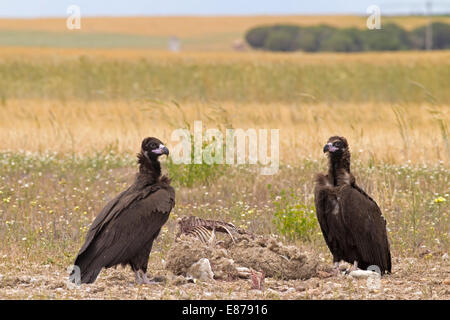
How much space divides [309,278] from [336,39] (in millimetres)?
74761

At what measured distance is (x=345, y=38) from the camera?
3219 inches

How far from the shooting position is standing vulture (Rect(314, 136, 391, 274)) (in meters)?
8.58

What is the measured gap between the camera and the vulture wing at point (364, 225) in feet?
28.0

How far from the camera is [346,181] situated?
28.8ft

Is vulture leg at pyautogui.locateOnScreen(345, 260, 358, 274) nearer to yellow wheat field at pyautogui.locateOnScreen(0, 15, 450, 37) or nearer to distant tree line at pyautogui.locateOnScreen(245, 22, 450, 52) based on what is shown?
distant tree line at pyautogui.locateOnScreen(245, 22, 450, 52)

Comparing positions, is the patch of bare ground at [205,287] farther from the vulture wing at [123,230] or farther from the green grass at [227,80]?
the green grass at [227,80]

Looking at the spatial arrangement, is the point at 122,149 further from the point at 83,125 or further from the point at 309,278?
the point at 309,278

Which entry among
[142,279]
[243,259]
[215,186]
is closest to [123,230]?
[142,279]

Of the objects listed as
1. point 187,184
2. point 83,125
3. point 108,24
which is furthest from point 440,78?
point 108,24

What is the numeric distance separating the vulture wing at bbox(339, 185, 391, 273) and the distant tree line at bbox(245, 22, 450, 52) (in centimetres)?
7330

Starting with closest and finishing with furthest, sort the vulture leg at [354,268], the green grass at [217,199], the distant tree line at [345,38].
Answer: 1. the vulture leg at [354,268]
2. the green grass at [217,199]
3. the distant tree line at [345,38]

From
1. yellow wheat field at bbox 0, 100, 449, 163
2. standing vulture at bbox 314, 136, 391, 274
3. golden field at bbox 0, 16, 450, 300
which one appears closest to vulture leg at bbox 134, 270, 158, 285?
golden field at bbox 0, 16, 450, 300

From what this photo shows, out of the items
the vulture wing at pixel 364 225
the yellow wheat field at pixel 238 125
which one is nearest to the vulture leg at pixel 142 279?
the vulture wing at pixel 364 225

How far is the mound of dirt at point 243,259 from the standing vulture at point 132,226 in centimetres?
56
